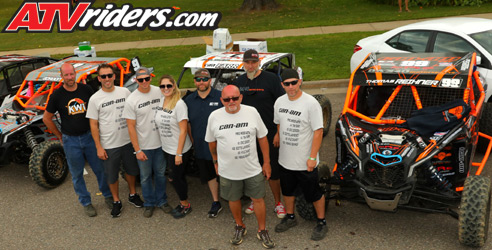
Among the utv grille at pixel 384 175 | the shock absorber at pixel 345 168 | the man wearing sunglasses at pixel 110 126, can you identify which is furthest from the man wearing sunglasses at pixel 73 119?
the utv grille at pixel 384 175

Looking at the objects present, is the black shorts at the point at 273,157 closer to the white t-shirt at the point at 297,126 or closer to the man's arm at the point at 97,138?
the white t-shirt at the point at 297,126

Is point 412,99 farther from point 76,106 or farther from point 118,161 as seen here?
point 76,106

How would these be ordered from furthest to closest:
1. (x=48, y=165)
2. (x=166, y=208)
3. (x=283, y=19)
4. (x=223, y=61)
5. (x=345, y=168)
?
(x=283, y=19) < (x=223, y=61) < (x=48, y=165) < (x=166, y=208) < (x=345, y=168)

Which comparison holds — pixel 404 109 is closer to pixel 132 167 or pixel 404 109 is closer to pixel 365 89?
pixel 365 89

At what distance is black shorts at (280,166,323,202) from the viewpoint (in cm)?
521

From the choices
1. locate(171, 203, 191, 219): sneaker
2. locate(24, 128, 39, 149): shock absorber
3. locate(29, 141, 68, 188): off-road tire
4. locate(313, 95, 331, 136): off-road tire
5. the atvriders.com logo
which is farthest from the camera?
the atvriders.com logo

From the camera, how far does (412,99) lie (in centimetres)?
595

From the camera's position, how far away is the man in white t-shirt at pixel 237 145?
4934 mm

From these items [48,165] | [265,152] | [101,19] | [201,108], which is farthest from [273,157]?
[101,19]

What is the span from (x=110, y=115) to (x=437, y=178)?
3783 millimetres

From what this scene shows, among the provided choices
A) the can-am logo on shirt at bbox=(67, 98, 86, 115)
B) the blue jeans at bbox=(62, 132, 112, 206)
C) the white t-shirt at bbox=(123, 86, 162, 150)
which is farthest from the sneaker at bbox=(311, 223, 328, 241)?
the can-am logo on shirt at bbox=(67, 98, 86, 115)

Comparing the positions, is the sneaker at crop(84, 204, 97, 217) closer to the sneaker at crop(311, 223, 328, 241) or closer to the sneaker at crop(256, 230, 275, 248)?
the sneaker at crop(256, 230, 275, 248)

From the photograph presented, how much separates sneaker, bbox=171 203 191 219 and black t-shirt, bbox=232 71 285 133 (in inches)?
61.5

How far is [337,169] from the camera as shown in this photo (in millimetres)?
5555
